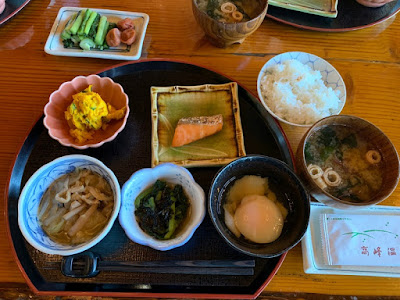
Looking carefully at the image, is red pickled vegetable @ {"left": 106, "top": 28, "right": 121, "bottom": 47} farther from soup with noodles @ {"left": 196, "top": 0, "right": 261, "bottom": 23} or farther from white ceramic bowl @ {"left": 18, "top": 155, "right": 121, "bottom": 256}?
white ceramic bowl @ {"left": 18, "top": 155, "right": 121, "bottom": 256}

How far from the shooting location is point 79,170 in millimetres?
1375

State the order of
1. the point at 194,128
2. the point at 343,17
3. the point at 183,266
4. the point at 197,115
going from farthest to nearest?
the point at 343,17, the point at 197,115, the point at 194,128, the point at 183,266

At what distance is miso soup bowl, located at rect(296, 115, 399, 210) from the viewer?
126 cm

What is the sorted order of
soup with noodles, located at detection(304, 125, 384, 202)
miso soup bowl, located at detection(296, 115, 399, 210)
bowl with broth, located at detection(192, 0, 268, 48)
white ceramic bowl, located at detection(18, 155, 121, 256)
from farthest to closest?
1. bowl with broth, located at detection(192, 0, 268, 48)
2. soup with noodles, located at detection(304, 125, 384, 202)
3. miso soup bowl, located at detection(296, 115, 399, 210)
4. white ceramic bowl, located at detection(18, 155, 121, 256)

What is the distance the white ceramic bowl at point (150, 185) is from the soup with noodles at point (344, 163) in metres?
0.58

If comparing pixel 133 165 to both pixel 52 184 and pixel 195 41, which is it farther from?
pixel 195 41

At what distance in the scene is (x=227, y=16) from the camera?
1801 mm

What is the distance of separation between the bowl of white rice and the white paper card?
53cm

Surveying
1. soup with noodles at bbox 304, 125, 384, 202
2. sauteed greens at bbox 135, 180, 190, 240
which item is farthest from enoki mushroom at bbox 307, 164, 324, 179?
sauteed greens at bbox 135, 180, 190, 240

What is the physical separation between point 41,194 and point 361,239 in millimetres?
1504

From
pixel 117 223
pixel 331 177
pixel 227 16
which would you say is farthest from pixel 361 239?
pixel 227 16

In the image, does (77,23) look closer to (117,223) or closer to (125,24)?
(125,24)

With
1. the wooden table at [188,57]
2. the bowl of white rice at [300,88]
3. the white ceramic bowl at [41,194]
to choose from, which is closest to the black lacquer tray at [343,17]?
the wooden table at [188,57]

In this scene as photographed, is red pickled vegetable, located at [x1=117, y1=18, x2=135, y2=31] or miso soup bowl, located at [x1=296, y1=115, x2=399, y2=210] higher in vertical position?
red pickled vegetable, located at [x1=117, y1=18, x2=135, y2=31]
